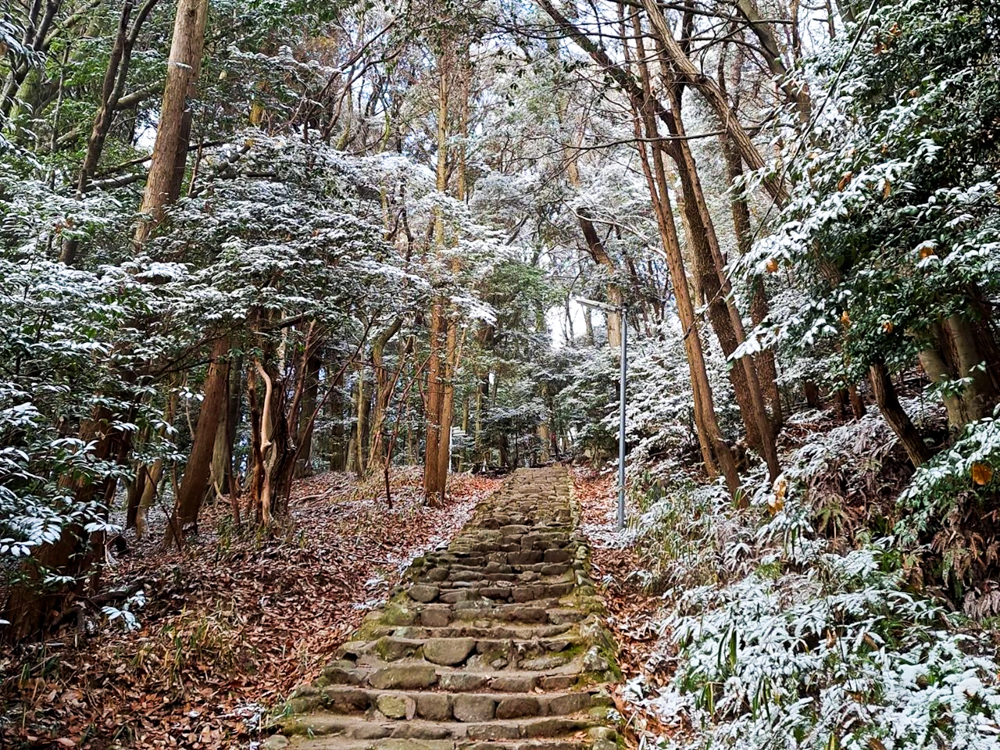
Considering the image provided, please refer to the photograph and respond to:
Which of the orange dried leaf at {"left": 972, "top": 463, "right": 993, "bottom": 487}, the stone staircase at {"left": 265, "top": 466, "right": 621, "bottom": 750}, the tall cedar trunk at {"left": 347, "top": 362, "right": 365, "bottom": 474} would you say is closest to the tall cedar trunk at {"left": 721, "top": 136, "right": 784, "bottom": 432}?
the stone staircase at {"left": 265, "top": 466, "right": 621, "bottom": 750}

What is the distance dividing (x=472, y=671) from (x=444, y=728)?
2.31 ft

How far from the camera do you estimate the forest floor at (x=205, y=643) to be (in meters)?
3.83

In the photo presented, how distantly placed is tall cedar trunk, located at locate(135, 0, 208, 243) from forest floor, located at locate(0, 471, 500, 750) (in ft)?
12.1

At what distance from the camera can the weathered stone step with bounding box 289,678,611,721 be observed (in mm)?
4066

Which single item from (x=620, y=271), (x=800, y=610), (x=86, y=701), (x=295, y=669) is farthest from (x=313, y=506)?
(x=620, y=271)

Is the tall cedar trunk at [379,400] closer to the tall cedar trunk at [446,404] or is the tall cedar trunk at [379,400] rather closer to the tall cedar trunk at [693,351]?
the tall cedar trunk at [446,404]

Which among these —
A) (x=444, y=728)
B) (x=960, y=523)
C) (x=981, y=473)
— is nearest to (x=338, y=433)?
(x=444, y=728)

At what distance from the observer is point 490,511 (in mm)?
10383

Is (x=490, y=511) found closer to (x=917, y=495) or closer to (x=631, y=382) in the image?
(x=631, y=382)

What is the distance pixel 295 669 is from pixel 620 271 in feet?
45.5

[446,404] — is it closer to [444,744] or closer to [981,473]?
[444,744]

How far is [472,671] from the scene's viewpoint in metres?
4.62

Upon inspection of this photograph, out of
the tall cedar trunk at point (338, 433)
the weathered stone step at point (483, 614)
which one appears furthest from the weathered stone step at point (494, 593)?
the tall cedar trunk at point (338, 433)

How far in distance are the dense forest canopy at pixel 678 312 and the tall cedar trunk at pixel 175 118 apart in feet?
0.13
